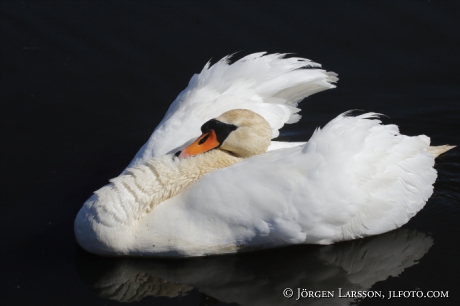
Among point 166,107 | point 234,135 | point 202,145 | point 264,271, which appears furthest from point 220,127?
point 166,107

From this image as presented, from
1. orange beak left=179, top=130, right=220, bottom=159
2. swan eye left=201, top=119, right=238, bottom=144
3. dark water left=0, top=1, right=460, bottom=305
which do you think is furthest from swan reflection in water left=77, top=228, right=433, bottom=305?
swan eye left=201, top=119, right=238, bottom=144

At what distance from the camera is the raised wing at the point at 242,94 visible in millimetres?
Result: 7812

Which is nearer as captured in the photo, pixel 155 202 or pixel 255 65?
pixel 155 202

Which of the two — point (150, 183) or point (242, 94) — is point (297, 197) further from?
point (242, 94)

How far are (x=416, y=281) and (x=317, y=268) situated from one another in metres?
0.98

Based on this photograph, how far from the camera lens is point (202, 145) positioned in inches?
285

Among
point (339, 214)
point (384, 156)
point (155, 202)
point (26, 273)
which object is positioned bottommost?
point (26, 273)

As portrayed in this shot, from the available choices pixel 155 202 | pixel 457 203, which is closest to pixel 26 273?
pixel 155 202

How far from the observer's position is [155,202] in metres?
7.02

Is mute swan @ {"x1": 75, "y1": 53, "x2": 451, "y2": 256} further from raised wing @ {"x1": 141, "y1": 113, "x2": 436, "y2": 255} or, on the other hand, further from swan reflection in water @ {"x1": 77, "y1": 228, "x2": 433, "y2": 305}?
swan reflection in water @ {"x1": 77, "y1": 228, "x2": 433, "y2": 305}

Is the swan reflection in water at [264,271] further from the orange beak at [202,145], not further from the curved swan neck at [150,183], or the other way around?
the orange beak at [202,145]

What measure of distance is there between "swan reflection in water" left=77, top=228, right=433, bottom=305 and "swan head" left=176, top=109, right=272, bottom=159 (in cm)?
113

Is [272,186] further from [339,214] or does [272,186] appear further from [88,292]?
[88,292]

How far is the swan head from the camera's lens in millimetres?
7168
